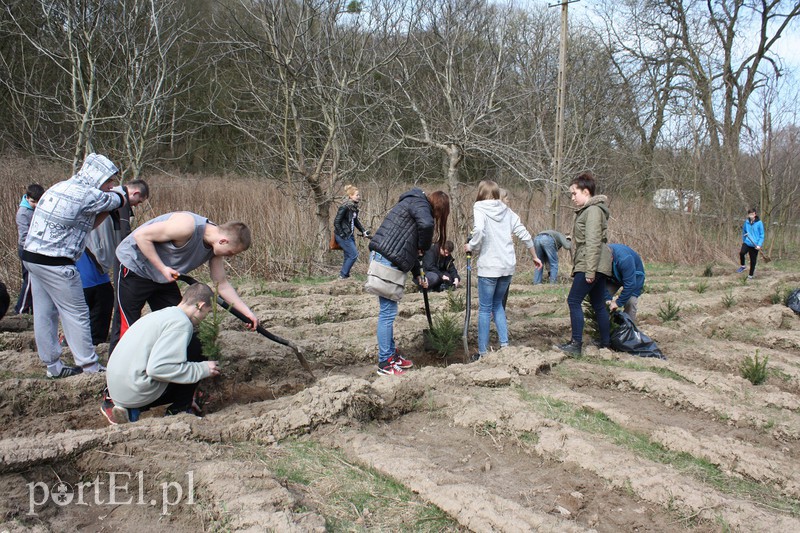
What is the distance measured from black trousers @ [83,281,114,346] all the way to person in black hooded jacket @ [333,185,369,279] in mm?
5057

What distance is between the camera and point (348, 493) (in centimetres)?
309

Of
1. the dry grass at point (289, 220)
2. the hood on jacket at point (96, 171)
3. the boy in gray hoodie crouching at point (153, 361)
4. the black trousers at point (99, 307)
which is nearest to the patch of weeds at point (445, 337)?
the boy in gray hoodie crouching at point (153, 361)

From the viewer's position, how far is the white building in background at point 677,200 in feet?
60.4

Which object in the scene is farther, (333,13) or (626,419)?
(333,13)

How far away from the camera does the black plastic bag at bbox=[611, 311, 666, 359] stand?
244 inches

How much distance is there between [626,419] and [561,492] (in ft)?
4.07

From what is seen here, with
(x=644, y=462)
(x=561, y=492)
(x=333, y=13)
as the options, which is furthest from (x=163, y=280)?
(x=333, y=13)

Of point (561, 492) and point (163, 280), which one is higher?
point (163, 280)

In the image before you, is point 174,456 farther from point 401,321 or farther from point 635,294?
point 635,294

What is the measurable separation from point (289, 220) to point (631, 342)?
7355 mm

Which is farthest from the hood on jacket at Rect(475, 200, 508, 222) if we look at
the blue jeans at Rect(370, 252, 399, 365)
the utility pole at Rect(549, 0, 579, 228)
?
the utility pole at Rect(549, 0, 579, 228)

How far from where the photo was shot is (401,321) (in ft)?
24.0

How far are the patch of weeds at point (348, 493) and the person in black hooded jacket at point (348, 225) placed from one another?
709 cm

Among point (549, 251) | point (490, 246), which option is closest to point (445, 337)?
point (490, 246)
